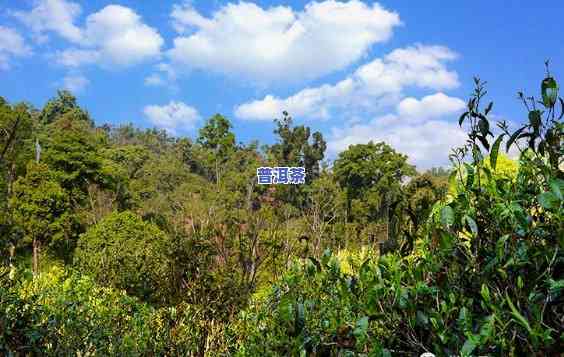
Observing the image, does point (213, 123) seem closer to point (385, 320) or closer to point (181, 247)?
point (181, 247)

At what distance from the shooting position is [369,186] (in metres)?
35.9

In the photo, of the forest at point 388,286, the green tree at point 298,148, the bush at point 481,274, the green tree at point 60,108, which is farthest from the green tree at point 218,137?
the bush at point 481,274

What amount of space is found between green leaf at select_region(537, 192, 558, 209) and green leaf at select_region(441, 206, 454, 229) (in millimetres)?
200

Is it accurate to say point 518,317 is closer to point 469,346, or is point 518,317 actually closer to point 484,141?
point 469,346

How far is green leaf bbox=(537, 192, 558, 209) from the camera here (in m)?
1.27

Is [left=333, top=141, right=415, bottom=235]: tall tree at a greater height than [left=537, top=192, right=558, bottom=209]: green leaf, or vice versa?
[left=333, top=141, right=415, bottom=235]: tall tree

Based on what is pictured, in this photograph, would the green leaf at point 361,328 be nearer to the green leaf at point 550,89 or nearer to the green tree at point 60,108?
the green leaf at point 550,89

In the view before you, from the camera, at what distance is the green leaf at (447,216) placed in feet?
4.42

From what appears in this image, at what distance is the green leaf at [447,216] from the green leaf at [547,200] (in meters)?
0.20

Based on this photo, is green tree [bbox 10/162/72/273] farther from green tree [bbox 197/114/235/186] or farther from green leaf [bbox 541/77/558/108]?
green leaf [bbox 541/77/558/108]

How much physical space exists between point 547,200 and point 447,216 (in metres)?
0.22

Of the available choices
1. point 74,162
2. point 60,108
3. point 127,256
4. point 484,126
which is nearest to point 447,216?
point 484,126

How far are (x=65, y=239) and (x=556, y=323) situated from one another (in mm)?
23285

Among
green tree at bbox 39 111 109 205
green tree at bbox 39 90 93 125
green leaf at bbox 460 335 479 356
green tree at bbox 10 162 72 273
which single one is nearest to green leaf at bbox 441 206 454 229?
green leaf at bbox 460 335 479 356
